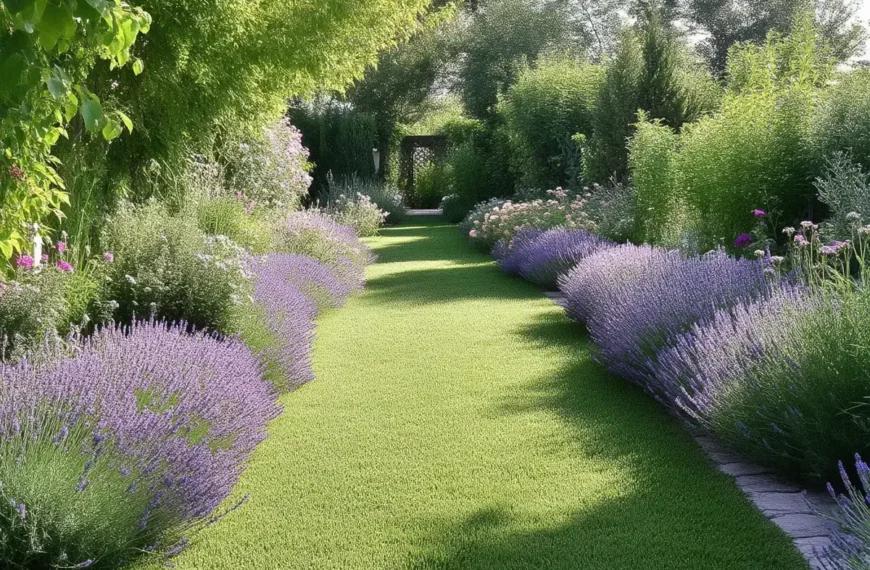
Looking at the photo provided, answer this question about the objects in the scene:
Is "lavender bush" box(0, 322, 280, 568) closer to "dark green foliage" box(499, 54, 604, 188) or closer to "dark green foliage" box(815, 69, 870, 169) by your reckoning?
"dark green foliage" box(815, 69, 870, 169)

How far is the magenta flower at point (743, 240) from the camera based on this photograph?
21.7 ft

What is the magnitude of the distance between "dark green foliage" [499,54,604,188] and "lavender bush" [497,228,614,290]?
5769 mm

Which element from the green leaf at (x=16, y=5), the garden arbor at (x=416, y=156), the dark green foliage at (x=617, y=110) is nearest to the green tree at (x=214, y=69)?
the green leaf at (x=16, y=5)

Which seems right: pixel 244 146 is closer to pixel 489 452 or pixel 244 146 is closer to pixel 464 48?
pixel 489 452

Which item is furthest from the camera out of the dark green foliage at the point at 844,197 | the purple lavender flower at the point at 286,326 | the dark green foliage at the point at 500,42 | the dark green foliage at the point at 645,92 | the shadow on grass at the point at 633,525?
the dark green foliage at the point at 500,42

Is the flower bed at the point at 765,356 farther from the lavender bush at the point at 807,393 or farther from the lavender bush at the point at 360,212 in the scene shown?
the lavender bush at the point at 360,212

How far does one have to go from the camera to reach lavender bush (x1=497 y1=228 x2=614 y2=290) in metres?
8.07

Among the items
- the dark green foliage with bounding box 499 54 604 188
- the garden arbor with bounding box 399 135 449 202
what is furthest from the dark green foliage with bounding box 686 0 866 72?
the dark green foliage with bounding box 499 54 604 188

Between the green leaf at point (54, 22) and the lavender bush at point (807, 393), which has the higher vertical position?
the green leaf at point (54, 22)

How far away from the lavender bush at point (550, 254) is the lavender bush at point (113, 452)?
485 cm

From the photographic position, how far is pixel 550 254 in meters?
8.40

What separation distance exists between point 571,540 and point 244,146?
761 cm

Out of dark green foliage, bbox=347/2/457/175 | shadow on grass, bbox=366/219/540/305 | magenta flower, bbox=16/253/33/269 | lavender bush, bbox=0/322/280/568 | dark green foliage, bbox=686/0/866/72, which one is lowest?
shadow on grass, bbox=366/219/540/305

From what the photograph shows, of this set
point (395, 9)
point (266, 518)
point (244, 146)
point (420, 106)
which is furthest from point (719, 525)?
point (420, 106)
